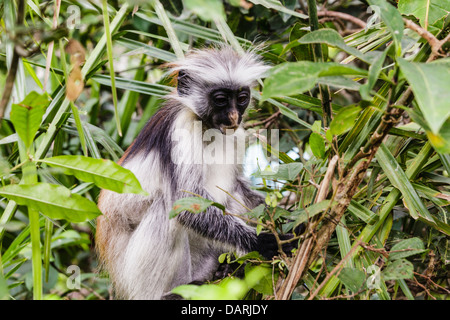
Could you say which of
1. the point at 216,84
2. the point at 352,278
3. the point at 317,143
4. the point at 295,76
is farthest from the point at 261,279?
the point at 216,84

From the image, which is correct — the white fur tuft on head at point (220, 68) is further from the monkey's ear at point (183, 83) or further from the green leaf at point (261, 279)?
the green leaf at point (261, 279)

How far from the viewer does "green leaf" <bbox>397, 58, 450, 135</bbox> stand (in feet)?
4.03

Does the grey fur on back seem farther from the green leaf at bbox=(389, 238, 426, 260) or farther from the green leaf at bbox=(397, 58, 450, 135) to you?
the green leaf at bbox=(397, 58, 450, 135)

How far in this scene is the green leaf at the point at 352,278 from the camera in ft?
6.66

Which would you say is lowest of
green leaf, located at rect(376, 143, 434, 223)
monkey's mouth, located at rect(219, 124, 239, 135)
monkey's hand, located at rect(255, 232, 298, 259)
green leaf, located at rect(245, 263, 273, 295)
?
monkey's hand, located at rect(255, 232, 298, 259)

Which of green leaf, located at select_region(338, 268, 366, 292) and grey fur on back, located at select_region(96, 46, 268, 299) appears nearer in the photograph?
green leaf, located at select_region(338, 268, 366, 292)

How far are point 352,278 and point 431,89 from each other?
995 millimetres

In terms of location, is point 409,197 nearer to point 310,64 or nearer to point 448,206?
point 448,206

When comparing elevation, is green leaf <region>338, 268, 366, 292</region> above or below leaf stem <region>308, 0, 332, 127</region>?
below

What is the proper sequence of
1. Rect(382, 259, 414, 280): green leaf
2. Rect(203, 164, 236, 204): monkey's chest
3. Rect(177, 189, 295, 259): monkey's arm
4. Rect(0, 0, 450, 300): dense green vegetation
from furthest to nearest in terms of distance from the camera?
Rect(203, 164, 236, 204): monkey's chest → Rect(177, 189, 295, 259): monkey's arm → Rect(382, 259, 414, 280): green leaf → Rect(0, 0, 450, 300): dense green vegetation

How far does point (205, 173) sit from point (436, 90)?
2397 millimetres

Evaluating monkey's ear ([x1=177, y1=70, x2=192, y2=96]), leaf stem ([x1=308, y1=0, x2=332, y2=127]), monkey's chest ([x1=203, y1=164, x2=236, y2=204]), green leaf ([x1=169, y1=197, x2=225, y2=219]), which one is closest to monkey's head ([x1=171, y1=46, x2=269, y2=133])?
monkey's ear ([x1=177, y1=70, x2=192, y2=96])

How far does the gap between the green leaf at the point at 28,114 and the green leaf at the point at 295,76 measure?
83 centimetres

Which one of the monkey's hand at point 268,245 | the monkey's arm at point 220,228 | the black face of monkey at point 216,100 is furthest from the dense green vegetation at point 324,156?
the monkey's arm at point 220,228
